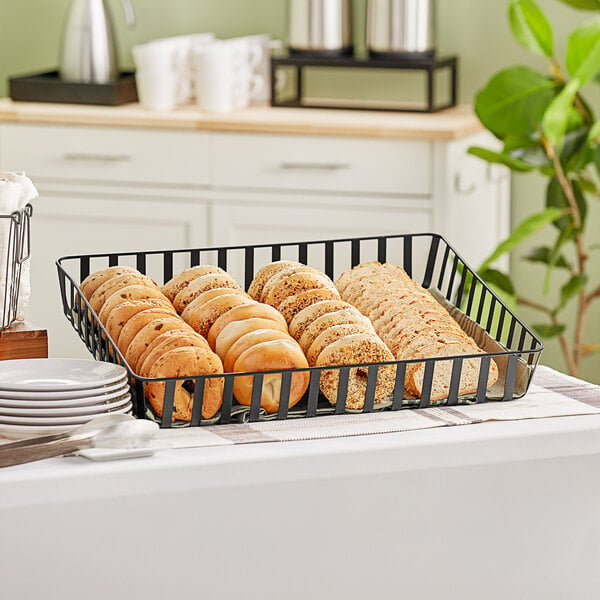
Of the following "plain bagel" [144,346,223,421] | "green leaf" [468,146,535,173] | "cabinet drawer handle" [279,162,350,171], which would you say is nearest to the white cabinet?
Answer: "cabinet drawer handle" [279,162,350,171]

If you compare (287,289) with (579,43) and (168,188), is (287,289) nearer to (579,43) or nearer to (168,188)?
(579,43)

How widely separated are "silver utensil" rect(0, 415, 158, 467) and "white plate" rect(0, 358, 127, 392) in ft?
0.15

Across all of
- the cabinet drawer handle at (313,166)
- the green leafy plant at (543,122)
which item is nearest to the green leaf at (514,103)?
the green leafy plant at (543,122)

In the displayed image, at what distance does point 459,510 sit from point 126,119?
2.33 meters

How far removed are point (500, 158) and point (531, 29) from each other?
1.08 feet

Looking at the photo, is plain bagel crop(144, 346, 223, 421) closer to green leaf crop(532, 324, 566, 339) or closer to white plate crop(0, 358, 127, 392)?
white plate crop(0, 358, 127, 392)

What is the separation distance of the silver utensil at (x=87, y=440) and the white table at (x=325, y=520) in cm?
1

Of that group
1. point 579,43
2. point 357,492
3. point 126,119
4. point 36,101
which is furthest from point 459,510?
point 36,101

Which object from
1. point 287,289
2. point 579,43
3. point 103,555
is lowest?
point 103,555

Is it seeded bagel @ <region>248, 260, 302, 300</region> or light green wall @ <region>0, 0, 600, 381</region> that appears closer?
seeded bagel @ <region>248, 260, 302, 300</region>

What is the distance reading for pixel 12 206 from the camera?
1.09 metres

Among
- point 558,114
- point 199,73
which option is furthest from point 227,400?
point 199,73

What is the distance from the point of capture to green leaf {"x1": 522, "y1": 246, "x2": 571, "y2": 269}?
3.08 meters

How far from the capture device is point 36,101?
325 cm
